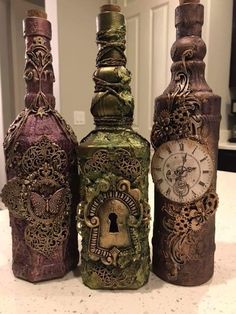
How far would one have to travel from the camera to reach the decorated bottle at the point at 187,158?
44 cm

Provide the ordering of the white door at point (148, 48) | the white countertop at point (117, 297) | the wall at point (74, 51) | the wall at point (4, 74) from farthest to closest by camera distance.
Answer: the wall at point (4, 74), the white door at point (148, 48), the wall at point (74, 51), the white countertop at point (117, 297)

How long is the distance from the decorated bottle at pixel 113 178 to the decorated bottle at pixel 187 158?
4 cm

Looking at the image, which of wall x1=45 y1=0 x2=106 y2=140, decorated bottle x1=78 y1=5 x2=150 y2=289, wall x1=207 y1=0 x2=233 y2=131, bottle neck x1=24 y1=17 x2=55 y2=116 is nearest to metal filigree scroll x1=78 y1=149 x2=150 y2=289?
decorated bottle x1=78 y1=5 x2=150 y2=289

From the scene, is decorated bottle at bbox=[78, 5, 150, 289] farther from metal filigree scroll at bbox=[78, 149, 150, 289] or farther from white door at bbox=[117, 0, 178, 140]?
white door at bbox=[117, 0, 178, 140]

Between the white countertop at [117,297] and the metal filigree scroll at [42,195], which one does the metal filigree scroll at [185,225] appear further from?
the metal filigree scroll at [42,195]

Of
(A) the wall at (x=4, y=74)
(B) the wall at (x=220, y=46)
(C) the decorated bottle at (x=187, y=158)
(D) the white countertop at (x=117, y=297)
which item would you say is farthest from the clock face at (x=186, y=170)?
(A) the wall at (x=4, y=74)

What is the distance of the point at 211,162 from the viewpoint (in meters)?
0.44

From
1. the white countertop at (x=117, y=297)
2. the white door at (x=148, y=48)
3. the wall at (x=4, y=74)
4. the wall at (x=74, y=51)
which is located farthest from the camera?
the wall at (x=4, y=74)

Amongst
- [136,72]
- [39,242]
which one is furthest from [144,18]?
[39,242]

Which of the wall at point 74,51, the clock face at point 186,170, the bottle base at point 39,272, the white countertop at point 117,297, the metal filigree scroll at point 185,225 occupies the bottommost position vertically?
the white countertop at point 117,297

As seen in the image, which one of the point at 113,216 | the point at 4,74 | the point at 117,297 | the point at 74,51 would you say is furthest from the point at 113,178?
the point at 4,74

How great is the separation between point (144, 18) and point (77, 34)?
61cm

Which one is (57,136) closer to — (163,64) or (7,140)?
(7,140)

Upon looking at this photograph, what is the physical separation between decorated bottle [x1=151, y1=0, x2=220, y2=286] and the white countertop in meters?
0.03
